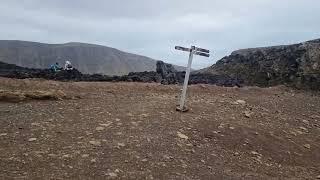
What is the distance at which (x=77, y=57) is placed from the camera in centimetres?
12775

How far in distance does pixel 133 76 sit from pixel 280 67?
6.75m

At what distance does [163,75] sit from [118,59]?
116m

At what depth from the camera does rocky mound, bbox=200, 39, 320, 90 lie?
65.7 ft

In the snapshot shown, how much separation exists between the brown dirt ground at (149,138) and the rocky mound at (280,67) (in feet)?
19.6

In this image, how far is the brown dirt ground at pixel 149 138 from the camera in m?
8.15

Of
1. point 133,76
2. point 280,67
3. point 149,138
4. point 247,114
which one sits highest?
point 280,67

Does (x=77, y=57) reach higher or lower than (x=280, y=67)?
lower

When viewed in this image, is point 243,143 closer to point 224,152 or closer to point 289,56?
point 224,152

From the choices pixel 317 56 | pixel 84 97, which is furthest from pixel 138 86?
pixel 317 56

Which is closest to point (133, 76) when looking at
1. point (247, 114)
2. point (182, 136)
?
point (247, 114)

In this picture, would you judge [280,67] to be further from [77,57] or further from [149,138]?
[77,57]

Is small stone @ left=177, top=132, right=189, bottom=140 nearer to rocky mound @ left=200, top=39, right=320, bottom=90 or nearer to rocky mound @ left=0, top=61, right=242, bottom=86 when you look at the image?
rocky mound @ left=0, top=61, right=242, bottom=86

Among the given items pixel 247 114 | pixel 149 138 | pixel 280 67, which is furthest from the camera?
pixel 280 67

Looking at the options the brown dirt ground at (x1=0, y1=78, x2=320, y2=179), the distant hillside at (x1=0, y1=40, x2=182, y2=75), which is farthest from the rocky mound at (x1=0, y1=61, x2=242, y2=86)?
the distant hillside at (x1=0, y1=40, x2=182, y2=75)
